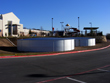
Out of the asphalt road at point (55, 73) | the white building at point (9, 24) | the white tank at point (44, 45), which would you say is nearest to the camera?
the asphalt road at point (55, 73)

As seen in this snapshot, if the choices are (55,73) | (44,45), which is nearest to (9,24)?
(44,45)

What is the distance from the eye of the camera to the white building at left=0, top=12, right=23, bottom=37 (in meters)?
48.8

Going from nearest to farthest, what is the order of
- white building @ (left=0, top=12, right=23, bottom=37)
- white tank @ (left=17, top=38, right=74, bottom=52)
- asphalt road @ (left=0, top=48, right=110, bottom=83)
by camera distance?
1. asphalt road @ (left=0, top=48, right=110, bottom=83)
2. white tank @ (left=17, top=38, right=74, bottom=52)
3. white building @ (left=0, top=12, right=23, bottom=37)

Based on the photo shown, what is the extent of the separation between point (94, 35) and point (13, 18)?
3434 centimetres

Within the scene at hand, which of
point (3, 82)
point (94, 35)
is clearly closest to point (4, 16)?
point (94, 35)

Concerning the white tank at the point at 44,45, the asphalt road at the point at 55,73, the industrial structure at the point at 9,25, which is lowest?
the asphalt road at the point at 55,73

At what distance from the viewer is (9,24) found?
54031 mm

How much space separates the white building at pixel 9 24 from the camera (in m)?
48.8

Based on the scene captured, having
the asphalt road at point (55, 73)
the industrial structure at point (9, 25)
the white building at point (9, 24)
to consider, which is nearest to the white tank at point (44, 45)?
the asphalt road at point (55, 73)

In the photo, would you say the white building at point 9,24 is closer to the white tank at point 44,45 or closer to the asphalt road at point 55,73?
the white tank at point 44,45

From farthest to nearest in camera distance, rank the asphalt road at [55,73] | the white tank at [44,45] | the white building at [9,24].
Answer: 1. the white building at [9,24]
2. the white tank at [44,45]
3. the asphalt road at [55,73]

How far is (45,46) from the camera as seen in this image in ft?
65.9

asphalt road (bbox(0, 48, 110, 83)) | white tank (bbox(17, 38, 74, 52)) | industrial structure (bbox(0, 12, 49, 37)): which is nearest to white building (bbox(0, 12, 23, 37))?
industrial structure (bbox(0, 12, 49, 37))

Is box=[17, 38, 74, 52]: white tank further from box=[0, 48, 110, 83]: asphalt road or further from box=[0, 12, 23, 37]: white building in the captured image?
box=[0, 12, 23, 37]: white building
